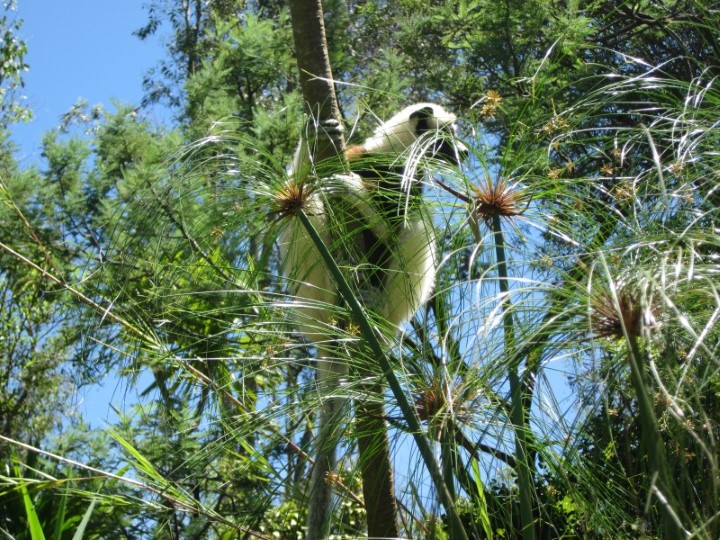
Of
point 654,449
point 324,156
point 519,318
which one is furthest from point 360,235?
point 654,449

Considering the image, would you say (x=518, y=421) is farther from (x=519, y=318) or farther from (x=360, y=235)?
(x=360, y=235)

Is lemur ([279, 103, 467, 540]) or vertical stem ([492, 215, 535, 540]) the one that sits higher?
lemur ([279, 103, 467, 540])

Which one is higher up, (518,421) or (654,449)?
(518,421)

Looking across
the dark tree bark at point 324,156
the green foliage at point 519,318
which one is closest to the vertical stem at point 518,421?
the green foliage at point 519,318

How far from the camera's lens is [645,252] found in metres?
1.94

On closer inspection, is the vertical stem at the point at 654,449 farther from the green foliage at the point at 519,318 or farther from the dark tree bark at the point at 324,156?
the dark tree bark at the point at 324,156

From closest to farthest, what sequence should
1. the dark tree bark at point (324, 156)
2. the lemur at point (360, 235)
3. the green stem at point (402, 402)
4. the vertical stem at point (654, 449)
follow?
the vertical stem at point (654, 449) < the green stem at point (402, 402) < the lemur at point (360, 235) < the dark tree bark at point (324, 156)

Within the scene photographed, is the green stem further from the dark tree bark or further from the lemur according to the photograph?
the dark tree bark

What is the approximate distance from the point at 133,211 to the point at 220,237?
23cm

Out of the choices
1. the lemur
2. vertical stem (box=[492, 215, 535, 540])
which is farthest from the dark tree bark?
vertical stem (box=[492, 215, 535, 540])

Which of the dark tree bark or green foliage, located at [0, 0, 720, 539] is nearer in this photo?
green foliage, located at [0, 0, 720, 539]

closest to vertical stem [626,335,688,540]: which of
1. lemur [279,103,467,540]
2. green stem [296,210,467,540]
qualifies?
green stem [296,210,467,540]

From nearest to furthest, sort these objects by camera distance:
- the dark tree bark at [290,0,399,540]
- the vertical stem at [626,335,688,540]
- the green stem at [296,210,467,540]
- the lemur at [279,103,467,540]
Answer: the vertical stem at [626,335,688,540] < the green stem at [296,210,467,540] < the lemur at [279,103,467,540] < the dark tree bark at [290,0,399,540]

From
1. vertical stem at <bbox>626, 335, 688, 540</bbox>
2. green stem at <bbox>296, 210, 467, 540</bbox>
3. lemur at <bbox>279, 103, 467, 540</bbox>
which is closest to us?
vertical stem at <bbox>626, 335, 688, 540</bbox>
